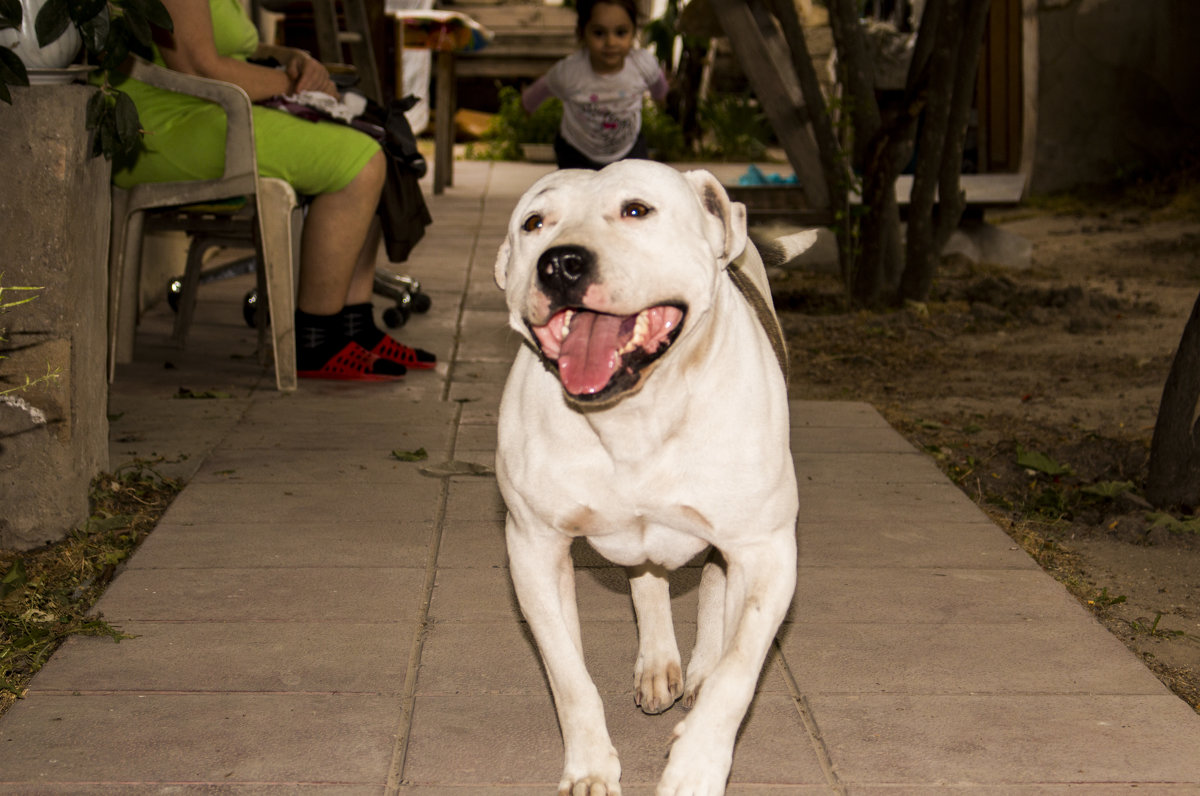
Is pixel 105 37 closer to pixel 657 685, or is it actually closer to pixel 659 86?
pixel 657 685

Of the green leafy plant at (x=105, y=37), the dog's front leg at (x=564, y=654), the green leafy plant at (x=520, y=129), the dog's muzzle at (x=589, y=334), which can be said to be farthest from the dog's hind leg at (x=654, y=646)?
the green leafy plant at (x=520, y=129)

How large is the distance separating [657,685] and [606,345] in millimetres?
799

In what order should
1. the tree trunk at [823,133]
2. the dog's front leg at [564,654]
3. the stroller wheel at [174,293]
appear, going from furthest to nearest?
the tree trunk at [823,133]
the stroller wheel at [174,293]
the dog's front leg at [564,654]

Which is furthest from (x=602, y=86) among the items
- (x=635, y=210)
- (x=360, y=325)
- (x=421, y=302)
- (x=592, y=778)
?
(x=592, y=778)

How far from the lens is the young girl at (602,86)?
7.16 m

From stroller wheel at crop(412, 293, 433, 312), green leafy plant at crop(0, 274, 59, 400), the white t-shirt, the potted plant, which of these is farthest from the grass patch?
the white t-shirt

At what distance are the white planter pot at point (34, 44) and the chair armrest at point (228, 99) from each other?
1302 mm

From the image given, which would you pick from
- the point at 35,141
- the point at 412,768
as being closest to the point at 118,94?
the point at 35,141

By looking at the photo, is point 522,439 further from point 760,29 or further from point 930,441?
point 760,29

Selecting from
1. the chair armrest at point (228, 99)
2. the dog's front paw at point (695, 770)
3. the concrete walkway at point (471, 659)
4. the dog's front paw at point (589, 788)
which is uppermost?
the chair armrest at point (228, 99)

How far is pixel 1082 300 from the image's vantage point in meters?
7.43

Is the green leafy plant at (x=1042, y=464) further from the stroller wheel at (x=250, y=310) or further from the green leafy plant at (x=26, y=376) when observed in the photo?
the stroller wheel at (x=250, y=310)

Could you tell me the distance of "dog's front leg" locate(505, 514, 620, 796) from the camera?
7.60 ft

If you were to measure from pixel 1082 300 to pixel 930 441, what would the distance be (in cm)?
301
